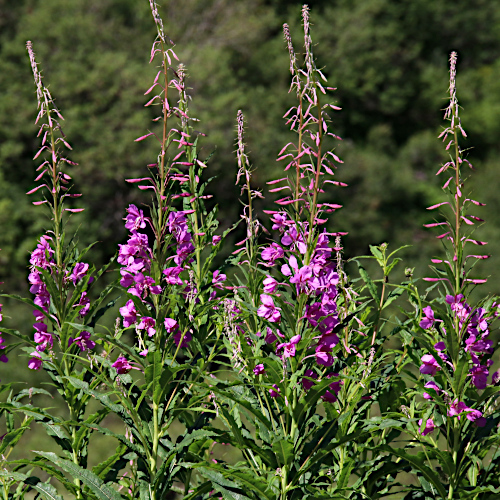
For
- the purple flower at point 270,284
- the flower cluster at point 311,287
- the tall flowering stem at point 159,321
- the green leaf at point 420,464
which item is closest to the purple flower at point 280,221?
the flower cluster at point 311,287

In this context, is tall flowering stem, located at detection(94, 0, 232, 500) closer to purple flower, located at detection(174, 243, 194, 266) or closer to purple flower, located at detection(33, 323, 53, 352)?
purple flower, located at detection(174, 243, 194, 266)

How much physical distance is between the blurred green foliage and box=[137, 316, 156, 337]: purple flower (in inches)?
222

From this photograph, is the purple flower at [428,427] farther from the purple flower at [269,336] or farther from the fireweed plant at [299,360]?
the purple flower at [269,336]

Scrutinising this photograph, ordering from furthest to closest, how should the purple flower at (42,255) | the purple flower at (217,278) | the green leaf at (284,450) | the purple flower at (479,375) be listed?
the purple flower at (217,278)
the purple flower at (42,255)
the purple flower at (479,375)
the green leaf at (284,450)

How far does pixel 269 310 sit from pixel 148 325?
414mm

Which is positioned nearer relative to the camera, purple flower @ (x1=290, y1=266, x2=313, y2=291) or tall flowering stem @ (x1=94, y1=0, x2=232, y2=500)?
purple flower @ (x1=290, y1=266, x2=313, y2=291)

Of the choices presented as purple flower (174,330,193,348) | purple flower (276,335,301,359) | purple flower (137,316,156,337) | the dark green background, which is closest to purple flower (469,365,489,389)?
purple flower (276,335,301,359)

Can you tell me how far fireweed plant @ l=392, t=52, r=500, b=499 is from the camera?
86.8 inches

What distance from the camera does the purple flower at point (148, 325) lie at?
7.31 ft

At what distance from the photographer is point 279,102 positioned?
42.0 ft

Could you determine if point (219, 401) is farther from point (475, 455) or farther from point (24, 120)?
point (24, 120)

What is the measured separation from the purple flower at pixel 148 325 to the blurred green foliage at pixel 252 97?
5.65 metres

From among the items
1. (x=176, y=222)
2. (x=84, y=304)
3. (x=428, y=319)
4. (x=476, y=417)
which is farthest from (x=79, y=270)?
(x=476, y=417)

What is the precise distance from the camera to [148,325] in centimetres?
225
